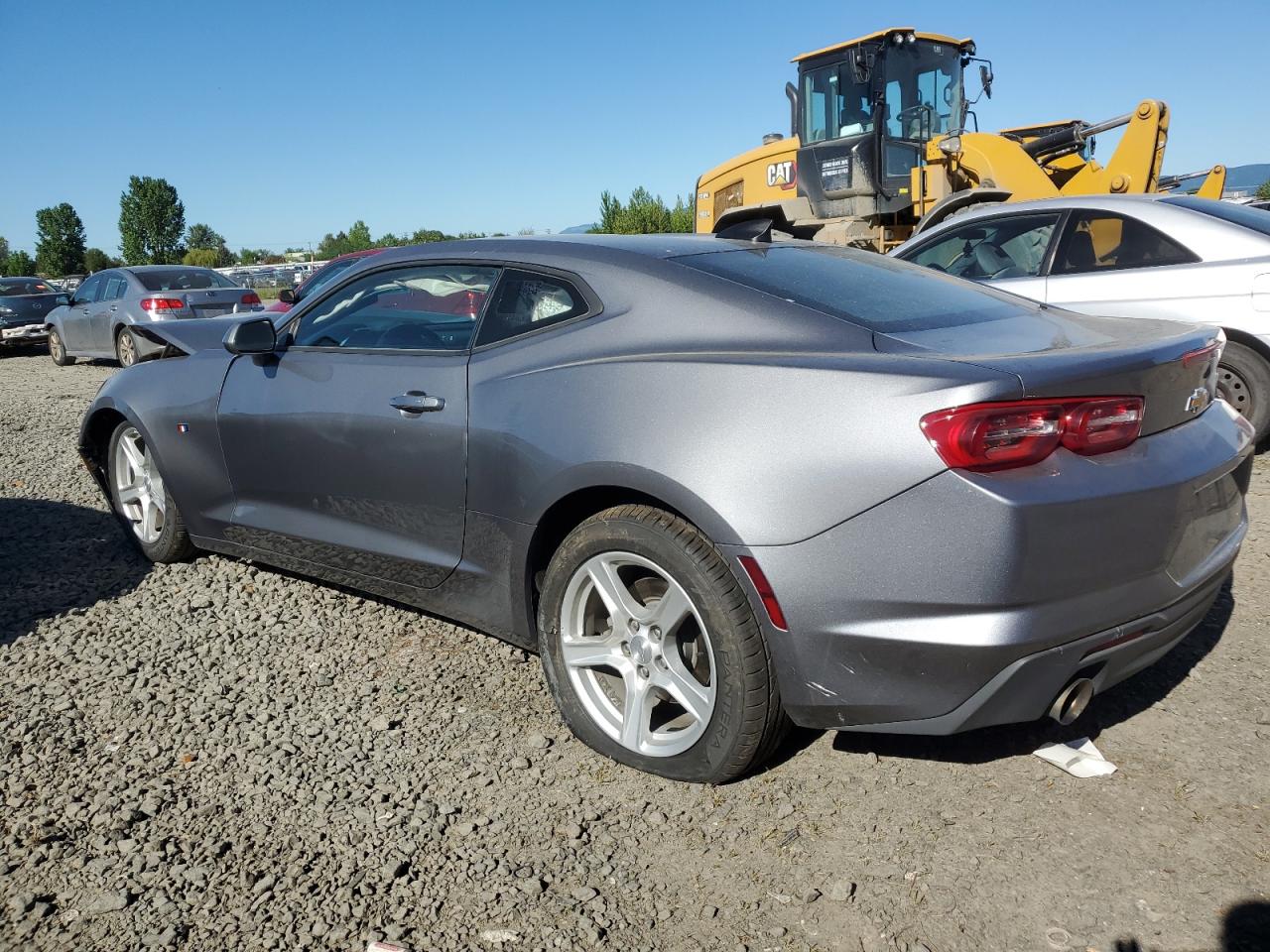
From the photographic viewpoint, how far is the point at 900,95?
40.2ft

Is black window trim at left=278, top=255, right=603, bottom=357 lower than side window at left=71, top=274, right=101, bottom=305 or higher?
higher

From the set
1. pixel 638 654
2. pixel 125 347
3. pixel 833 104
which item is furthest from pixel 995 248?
pixel 125 347

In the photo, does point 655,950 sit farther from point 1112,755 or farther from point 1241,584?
point 1241,584

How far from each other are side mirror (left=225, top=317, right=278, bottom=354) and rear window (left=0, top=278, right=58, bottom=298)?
18.4m

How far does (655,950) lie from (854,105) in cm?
1183

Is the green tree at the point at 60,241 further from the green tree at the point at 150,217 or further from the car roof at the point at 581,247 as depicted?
the car roof at the point at 581,247

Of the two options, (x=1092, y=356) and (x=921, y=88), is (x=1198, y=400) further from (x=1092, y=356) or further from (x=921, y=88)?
(x=921, y=88)

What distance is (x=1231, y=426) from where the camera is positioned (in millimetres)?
2885

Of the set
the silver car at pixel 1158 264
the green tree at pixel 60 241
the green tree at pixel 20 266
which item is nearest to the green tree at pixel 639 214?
the silver car at pixel 1158 264

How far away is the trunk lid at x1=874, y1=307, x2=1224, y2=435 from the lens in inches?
92.5

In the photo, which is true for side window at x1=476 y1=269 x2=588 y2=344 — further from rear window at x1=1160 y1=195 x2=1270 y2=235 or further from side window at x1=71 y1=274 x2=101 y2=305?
side window at x1=71 y1=274 x2=101 y2=305

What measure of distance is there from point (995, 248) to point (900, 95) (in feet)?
21.6

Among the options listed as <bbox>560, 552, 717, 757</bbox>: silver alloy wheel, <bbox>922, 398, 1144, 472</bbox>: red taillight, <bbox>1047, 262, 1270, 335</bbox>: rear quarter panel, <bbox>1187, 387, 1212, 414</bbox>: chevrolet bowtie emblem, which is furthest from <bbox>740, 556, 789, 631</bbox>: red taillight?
<bbox>1047, 262, 1270, 335</bbox>: rear quarter panel

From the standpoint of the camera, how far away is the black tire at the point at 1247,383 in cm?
568
